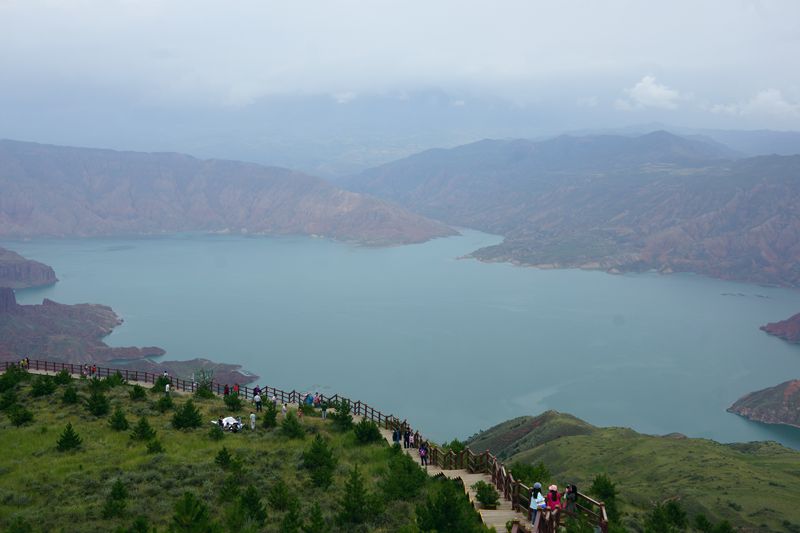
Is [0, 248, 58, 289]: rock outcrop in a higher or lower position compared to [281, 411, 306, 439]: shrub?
lower

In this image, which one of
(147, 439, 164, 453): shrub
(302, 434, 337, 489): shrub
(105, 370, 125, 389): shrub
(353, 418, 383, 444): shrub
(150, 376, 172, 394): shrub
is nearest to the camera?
(302, 434, 337, 489): shrub

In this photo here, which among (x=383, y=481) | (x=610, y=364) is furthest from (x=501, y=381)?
(x=383, y=481)

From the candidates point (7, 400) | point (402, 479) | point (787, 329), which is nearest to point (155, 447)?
point (402, 479)

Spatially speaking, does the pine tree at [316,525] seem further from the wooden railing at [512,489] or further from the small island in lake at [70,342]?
the small island in lake at [70,342]

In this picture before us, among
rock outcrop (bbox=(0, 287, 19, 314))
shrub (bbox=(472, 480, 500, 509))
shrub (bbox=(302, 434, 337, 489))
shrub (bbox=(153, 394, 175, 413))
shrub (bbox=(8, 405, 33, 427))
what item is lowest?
rock outcrop (bbox=(0, 287, 19, 314))

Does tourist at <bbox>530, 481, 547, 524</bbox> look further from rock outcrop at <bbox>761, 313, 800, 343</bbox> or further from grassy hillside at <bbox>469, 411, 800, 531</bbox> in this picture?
rock outcrop at <bbox>761, 313, 800, 343</bbox>

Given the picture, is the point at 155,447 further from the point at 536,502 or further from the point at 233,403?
the point at 536,502

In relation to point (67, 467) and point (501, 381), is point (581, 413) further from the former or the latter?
point (67, 467)

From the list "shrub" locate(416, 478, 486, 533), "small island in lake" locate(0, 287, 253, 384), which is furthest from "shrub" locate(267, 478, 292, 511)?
"small island in lake" locate(0, 287, 253, 384)
